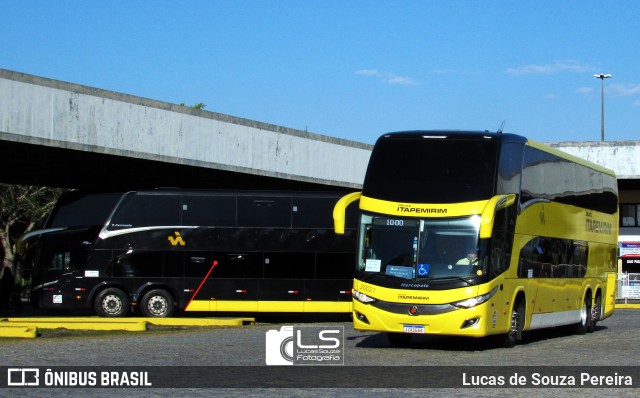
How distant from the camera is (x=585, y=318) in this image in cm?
2544

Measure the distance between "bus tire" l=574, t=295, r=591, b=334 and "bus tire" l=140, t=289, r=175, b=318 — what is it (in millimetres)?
11107

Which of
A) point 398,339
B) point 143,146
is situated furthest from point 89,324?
point 398,339

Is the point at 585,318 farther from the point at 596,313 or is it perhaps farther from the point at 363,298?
the point at 363,298

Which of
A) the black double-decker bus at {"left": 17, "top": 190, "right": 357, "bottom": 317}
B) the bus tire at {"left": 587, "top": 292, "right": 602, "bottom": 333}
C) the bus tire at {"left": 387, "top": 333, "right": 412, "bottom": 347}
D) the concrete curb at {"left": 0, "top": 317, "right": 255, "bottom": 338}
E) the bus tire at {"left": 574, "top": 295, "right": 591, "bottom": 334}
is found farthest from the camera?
the black double-decker bus at {"left": 17, "top": 190, "right": 357, "bottom": 317}

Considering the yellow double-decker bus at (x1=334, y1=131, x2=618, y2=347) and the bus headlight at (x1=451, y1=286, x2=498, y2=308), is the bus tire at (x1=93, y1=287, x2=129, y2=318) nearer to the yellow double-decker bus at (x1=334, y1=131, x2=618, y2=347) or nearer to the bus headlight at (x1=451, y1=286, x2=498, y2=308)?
the yellow double-decker bus at (x1=334, y1=131, x2=618, y2=347)

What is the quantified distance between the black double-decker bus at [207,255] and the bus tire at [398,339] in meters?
10.0

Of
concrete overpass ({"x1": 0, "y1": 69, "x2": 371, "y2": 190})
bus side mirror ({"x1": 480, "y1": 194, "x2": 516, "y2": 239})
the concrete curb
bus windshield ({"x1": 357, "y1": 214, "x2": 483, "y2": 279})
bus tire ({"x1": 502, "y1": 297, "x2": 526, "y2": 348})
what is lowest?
the concrete curb

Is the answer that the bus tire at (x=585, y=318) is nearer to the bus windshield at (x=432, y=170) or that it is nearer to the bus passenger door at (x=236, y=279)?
the bus windshield at (x=432, y=170)

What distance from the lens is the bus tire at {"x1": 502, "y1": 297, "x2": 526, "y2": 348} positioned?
1997cm

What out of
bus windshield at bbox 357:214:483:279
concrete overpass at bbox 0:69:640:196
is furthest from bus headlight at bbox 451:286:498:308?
concrete overpass at bbox 0:69:640:196

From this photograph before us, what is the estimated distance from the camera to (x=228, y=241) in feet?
100

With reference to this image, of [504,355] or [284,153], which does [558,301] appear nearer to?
[504,355]

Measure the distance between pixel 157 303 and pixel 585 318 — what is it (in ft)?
38.2

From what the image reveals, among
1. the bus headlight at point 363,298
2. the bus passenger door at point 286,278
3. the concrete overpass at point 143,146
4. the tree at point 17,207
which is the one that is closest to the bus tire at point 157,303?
the bus passenger door at point 286,278
